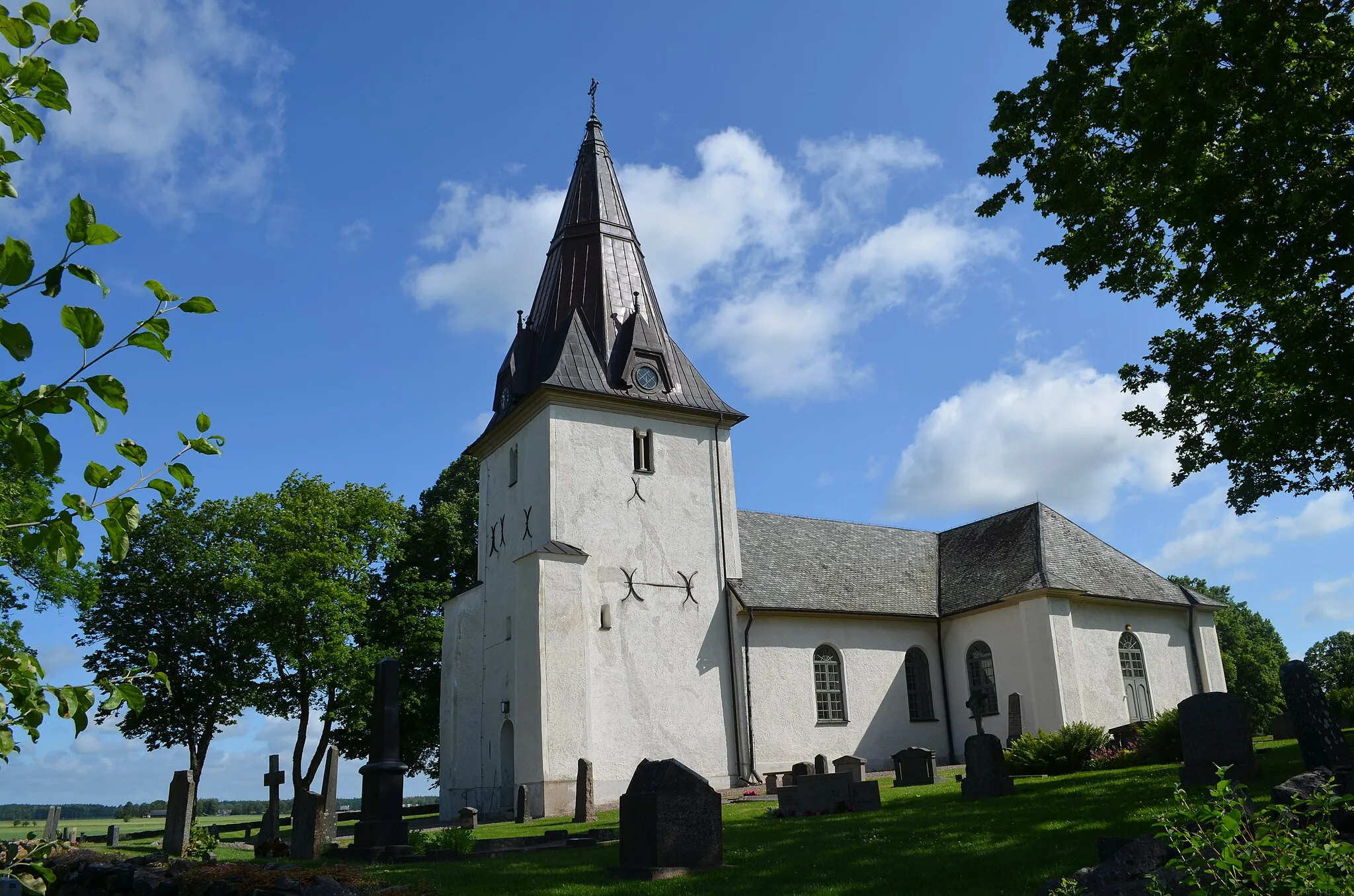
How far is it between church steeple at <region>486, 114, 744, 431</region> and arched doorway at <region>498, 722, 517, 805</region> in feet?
28.4

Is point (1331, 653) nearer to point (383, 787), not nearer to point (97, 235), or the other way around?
point (383, 787)

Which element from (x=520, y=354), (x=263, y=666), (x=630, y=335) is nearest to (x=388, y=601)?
(x=263, y=666)

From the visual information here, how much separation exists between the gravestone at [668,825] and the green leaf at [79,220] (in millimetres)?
8818

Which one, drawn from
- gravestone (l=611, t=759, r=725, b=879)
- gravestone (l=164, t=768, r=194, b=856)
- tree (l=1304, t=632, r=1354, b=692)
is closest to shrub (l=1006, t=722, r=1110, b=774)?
gravestone (l=611, t=759, r=725, b=879)

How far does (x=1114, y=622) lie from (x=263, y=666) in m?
26.5

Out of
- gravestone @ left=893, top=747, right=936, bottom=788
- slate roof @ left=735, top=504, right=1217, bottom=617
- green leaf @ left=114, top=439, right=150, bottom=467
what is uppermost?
slate roof @ left=735, top=504, right=1217, bottom=617

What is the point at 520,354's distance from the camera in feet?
95.9

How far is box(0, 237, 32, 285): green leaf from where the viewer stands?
2930mm

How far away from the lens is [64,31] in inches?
138

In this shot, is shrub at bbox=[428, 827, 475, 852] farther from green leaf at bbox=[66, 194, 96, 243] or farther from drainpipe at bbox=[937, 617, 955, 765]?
drainpipe at bbox=[937, 617, 955, 765]

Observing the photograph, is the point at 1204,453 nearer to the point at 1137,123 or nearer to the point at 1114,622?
the point at 1137,123

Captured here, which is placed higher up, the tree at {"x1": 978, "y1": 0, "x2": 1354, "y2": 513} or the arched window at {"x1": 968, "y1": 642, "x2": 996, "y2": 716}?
the tree at {"x1": 978, "y1": 0, "x2": 1354, "y2": 513}

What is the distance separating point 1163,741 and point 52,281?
2121 cm

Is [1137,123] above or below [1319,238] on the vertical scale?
above
